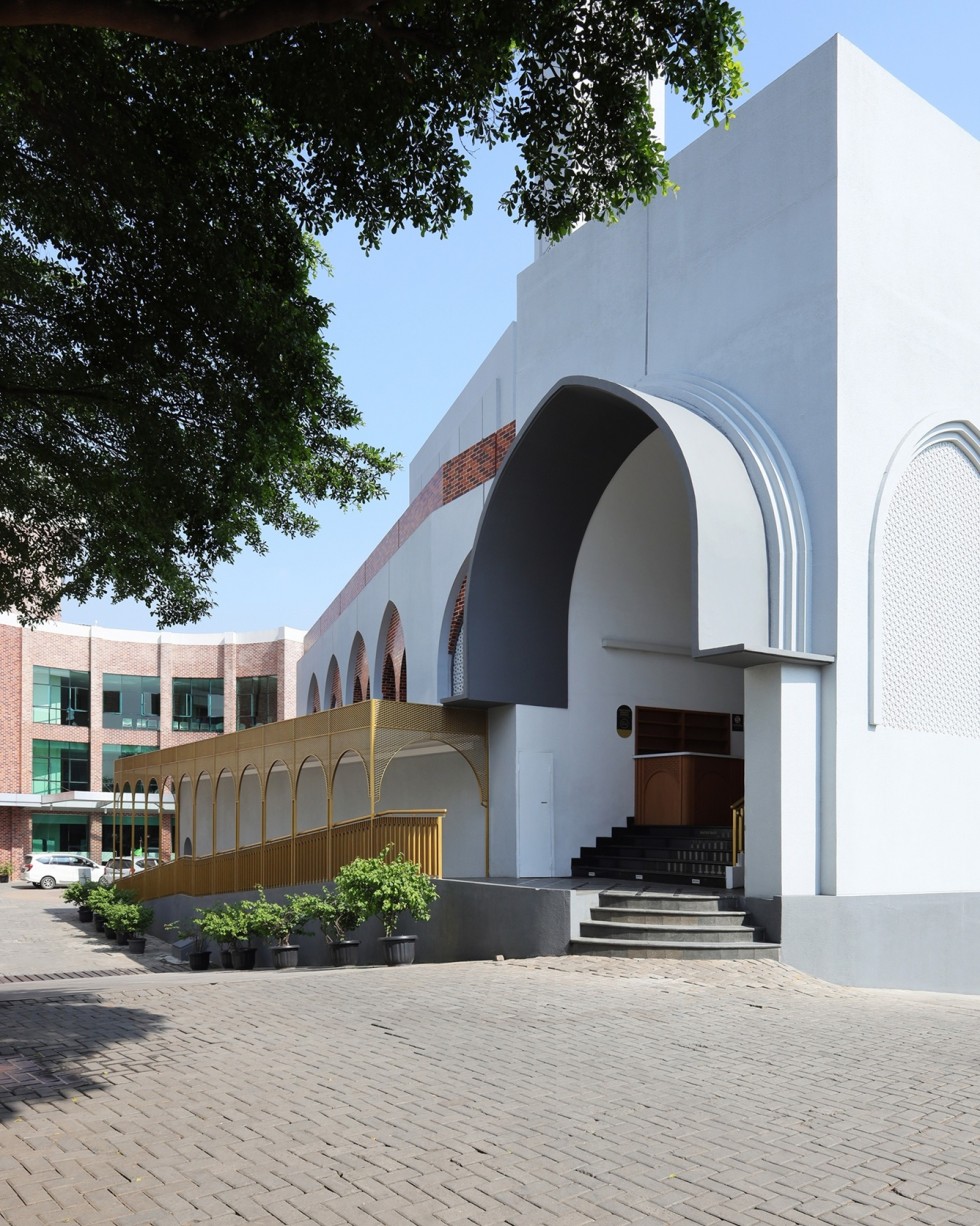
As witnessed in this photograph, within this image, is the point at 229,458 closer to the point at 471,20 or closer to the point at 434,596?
the point at 471,20

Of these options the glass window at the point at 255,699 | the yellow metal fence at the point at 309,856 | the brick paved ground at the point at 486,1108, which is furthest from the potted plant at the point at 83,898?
the glass window at the point at 255,699

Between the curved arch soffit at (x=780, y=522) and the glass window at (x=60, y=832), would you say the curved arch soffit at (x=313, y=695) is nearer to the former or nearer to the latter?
the glass window at (x=60, y=832)

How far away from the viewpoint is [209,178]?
8422 millimetres

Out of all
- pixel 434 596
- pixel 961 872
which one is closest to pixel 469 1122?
pixel 961 872

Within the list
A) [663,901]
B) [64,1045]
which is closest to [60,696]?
[663,901]

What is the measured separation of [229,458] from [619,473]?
8.03 metres

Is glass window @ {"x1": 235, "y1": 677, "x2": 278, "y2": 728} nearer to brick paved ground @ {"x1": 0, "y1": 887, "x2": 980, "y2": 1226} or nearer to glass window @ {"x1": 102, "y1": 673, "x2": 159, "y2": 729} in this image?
glass window @ {"x1": 102, "y1": 673, "x2": 159, "y2": 729}

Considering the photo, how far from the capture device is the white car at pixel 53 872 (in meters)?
41.8

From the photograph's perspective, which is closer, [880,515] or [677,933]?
[677,933]

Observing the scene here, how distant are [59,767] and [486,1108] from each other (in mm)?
47577

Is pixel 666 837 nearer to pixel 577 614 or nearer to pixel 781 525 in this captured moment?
pixel 577 614

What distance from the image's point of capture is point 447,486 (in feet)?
65.9

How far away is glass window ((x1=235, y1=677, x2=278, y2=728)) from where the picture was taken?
54844mm

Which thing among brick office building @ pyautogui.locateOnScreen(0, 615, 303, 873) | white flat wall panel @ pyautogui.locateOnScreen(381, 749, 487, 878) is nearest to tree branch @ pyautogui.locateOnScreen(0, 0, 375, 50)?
white flat wall panel @ pyautogui.locateOnScreen(381, 749, 487, 878)
